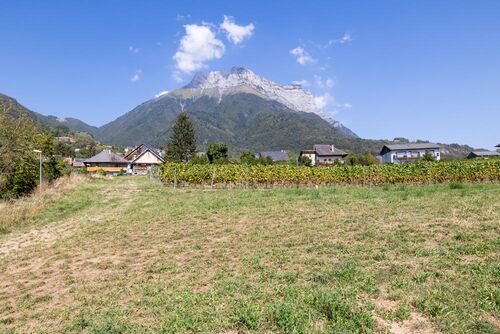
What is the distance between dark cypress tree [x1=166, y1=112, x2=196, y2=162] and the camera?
7462cm

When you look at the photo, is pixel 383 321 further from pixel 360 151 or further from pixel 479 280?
pixel 360 151

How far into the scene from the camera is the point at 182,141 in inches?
2943

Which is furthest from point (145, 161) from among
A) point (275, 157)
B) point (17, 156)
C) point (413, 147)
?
point (413, 147)

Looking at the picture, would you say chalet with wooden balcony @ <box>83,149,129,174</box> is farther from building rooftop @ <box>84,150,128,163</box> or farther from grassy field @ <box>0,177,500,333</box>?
grassy field @ <box>0,177,500,333</box>

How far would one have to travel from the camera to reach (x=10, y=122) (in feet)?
69.8

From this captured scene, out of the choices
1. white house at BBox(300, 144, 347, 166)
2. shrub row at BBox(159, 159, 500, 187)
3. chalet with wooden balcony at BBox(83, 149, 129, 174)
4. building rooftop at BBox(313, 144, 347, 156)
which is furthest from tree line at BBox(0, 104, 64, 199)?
building rooftop at BBox(313, 144, 347, 156)

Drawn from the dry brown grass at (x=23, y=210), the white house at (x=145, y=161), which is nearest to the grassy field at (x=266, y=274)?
the dry brown grass at (x=23, y=210)

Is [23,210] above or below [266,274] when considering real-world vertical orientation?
below

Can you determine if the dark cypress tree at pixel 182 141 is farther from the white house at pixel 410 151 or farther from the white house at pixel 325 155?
the white house at pixel 410 151

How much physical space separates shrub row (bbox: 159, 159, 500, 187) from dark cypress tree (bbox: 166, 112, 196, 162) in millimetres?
43300

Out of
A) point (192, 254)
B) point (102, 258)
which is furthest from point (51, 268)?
point (192, 254)

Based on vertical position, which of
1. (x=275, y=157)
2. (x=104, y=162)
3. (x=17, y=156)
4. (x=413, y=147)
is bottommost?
(x=104, y=162)

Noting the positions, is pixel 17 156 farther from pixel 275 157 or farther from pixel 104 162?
pixel 275 157

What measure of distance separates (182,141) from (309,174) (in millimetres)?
48332
